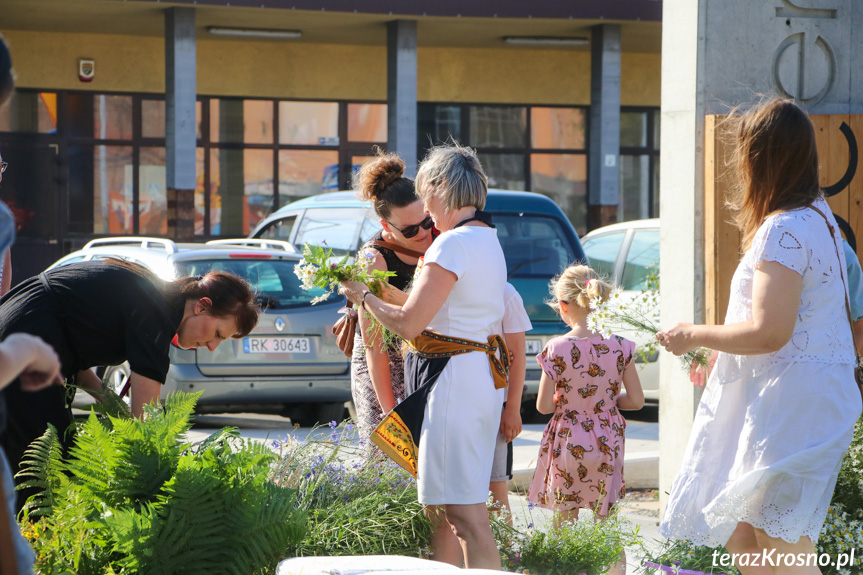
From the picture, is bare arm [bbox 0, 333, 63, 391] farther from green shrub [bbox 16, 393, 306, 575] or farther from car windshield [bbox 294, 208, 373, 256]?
car windshield [bbox 294, 208, 373, 256]

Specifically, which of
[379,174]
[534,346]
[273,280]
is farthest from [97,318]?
[534,346]

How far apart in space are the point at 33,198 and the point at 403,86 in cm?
752

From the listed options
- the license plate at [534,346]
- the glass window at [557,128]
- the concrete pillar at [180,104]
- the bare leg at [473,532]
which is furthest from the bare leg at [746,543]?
the glass window at [557,128]

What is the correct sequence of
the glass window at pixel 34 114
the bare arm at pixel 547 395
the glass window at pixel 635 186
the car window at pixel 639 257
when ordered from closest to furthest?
the bare arm at pixel 547 395, the car window at pixel 639 257, the glass window at pixel 34 114, the glass window at pixel 635 186

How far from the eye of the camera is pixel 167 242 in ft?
30.1

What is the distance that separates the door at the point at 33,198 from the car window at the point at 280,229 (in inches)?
371

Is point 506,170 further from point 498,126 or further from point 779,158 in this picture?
point 779,158

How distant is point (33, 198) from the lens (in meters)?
20.1

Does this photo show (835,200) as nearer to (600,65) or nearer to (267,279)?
(267,279)

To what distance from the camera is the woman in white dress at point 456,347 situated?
355 cm

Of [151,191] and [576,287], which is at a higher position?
[151,191]

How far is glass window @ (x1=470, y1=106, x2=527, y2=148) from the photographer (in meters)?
22.3

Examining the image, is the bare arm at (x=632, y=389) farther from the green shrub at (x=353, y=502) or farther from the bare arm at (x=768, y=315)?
the bare arm at (x=768, y=315)

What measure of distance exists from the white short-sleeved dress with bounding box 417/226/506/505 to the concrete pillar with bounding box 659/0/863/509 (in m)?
2.08
